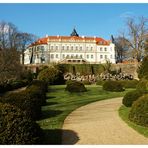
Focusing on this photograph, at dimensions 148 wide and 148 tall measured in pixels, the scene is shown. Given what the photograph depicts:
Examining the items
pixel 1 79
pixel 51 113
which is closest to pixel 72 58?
pixel 1 79

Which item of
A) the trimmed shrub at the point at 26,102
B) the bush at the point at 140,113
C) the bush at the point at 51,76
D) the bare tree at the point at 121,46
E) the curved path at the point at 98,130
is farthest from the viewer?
the bare tree at the point at 121,46

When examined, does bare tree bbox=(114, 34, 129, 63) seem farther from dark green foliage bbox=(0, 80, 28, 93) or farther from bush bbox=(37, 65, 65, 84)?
dark green foliage bbox=(0, 80, 28, 93)

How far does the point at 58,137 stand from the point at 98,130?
152cm

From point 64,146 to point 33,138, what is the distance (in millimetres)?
831

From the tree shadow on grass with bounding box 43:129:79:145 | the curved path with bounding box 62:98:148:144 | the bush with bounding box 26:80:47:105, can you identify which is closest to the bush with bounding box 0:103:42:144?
the tree shadow on grass with bounding box 43:129:79:145

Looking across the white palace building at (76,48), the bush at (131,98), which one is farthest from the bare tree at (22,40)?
the bush at (131,98)

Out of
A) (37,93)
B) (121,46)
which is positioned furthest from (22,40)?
(37,93)

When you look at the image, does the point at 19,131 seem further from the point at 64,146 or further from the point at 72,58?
the point at 72,58

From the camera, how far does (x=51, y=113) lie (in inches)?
582

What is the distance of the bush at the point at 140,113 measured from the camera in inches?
452

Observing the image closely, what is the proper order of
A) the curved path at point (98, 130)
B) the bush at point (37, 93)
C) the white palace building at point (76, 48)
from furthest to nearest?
the white palace building at point (76, 48), the bush at point (37, 93), the curved path at point (98, 130)

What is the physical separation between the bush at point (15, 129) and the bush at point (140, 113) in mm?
4761

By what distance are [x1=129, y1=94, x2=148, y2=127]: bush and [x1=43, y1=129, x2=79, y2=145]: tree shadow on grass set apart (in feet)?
8.84

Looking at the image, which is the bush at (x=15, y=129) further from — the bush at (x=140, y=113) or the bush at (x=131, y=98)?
the bush at (x=131, y=98)
